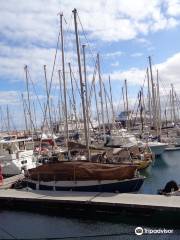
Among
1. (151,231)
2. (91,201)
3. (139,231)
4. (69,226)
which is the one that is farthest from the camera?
(91,201)

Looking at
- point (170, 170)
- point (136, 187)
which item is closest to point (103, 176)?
point (136, 187)

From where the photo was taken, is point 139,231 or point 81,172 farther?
point 81,172

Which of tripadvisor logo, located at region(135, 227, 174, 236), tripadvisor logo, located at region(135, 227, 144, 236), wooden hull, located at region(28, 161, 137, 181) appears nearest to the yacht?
wooden hull, located at region(28, 161, 137, 181)

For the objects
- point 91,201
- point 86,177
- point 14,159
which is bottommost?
point 91,201

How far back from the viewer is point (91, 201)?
19719 millimetres

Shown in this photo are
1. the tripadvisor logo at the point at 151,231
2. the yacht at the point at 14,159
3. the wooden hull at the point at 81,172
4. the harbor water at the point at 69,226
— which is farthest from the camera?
the yacht at the point at 14,159

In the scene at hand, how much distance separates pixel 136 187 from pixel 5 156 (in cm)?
1276

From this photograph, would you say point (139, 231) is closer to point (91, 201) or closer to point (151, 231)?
point (151, 231)

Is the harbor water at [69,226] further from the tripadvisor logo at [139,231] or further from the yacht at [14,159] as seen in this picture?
the yacht at [14,159]

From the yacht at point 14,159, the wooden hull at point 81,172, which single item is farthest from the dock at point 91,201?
the yacht at point 14,159

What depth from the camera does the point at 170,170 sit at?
34312 millimetres

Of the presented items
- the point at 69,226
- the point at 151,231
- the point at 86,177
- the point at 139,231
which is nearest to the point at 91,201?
the point at 69,226

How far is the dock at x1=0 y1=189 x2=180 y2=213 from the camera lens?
18.4 meters

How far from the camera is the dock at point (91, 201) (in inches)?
726
